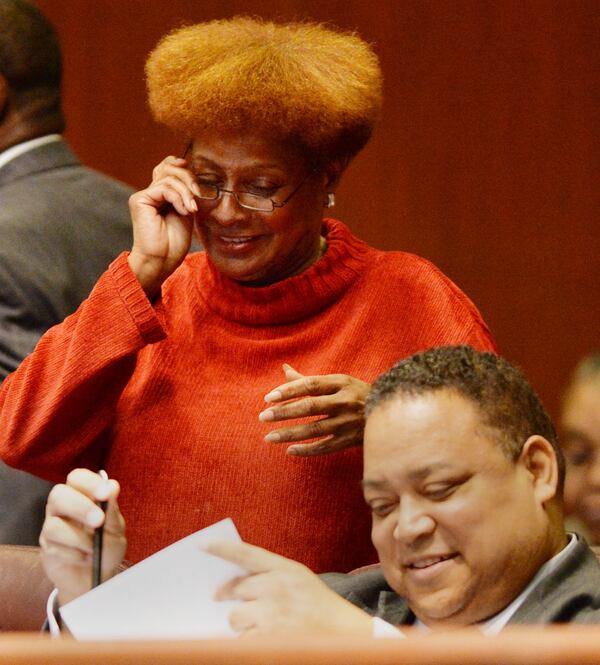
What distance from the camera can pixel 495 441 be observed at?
149 cm

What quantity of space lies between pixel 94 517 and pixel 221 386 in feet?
1.53

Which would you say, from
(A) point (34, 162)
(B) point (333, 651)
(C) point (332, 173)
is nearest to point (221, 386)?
(C) point (332, 173)

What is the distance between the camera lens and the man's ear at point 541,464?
1.50m

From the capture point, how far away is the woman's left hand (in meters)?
1.76

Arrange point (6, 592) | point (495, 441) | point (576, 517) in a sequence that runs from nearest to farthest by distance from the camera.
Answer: point (495, 441) → point (6, 592) → point (576, 517)

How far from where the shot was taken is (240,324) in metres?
2.06

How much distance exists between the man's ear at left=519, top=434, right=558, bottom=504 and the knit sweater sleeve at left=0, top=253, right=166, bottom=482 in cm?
60

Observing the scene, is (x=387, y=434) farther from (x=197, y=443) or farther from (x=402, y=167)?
(x=402, y=167)

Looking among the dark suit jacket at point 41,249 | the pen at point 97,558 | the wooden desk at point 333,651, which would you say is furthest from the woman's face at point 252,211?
the wooden desk at point 333,651

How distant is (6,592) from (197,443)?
33cm

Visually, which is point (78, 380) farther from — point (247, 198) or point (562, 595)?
point (562, 595)

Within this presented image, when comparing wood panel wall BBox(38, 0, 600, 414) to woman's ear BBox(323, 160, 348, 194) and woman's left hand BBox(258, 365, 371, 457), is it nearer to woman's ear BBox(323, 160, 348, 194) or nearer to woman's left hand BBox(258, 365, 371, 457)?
woman's ear BBox(323, 160, 348, 194)

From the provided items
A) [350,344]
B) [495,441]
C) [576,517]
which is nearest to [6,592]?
[350,344]

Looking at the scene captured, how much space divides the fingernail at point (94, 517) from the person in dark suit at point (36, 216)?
30.5 inches
